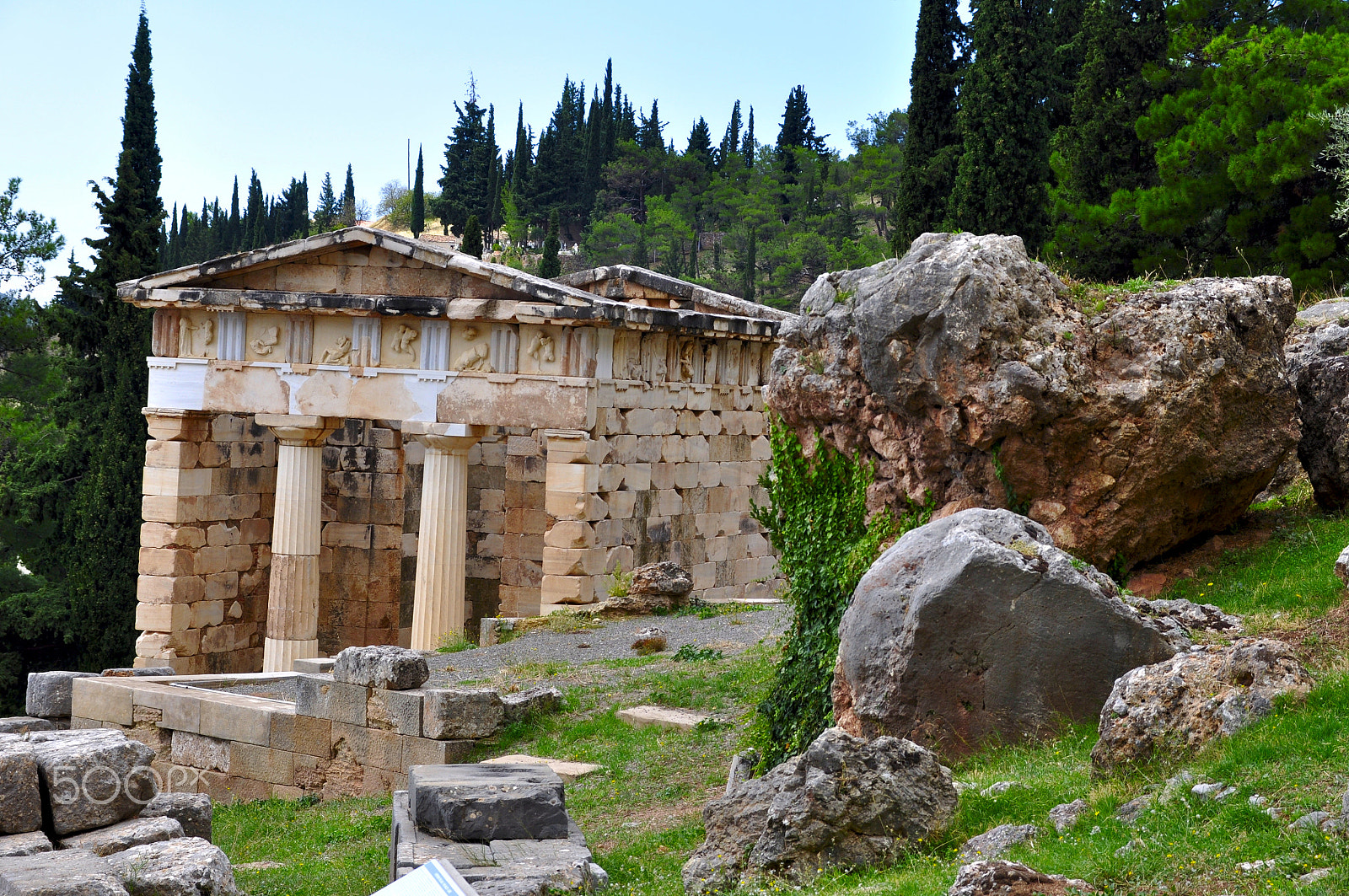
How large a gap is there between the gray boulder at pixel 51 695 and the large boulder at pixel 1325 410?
12.3 m

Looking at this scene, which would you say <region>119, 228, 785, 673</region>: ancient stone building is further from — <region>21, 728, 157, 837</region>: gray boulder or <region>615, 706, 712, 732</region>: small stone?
<region>21, 728, 157, 837</region>: gray boulder

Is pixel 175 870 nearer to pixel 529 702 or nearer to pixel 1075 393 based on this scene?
pixel 529 702

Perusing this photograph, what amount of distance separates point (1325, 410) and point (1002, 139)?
18.9 m

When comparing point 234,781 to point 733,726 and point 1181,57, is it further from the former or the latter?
point 1181,57

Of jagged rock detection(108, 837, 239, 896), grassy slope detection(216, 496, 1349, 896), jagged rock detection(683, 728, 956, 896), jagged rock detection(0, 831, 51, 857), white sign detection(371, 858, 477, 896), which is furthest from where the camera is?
jagged rock detection(0, 831, 51, 857)

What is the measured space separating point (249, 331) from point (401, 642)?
6.28m

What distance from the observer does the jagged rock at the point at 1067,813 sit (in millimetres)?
5199

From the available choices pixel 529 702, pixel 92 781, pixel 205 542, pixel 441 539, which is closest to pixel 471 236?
pixel 205 542

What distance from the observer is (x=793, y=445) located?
970 centimetres

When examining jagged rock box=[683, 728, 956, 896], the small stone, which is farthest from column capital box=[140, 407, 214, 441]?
jagged rock box=[683, 728, 956, 896]

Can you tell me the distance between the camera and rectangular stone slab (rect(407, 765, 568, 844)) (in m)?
7.06

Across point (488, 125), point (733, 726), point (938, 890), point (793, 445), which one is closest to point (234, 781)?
point (733, 726)

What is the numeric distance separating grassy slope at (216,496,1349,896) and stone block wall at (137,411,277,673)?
8062 mm

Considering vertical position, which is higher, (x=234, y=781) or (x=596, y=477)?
(x=596, y=477)
